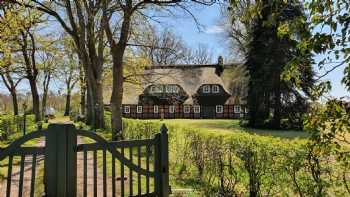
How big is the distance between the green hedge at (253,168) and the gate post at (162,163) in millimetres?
1702

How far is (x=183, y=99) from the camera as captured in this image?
54062 mm

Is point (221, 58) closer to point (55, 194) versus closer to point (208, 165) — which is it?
point (208, 165)

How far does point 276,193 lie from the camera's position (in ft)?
19.2

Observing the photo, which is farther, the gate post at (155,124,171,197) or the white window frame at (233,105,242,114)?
the white window frame at (233,105,242,114)

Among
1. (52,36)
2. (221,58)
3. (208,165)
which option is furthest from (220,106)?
(208,165)

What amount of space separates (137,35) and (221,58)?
40.3m

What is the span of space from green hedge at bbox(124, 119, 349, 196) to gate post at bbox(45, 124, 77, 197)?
279 centimetres

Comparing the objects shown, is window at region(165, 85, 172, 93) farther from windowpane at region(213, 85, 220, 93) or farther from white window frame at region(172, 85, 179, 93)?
windowpane at region(213, 85, 220, 93)

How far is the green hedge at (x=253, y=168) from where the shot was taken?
4.99m

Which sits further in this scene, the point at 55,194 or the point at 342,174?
the point at 342,174

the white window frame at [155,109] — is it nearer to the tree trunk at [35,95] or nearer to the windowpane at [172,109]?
the windowpane at [172,109]

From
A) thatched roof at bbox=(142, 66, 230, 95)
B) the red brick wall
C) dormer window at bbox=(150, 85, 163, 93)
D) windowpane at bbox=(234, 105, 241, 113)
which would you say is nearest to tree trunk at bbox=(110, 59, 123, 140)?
the red brick wall

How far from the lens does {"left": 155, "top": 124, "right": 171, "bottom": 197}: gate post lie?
17.2 feet

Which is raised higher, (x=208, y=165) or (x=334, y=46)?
(x=334, y=46)
